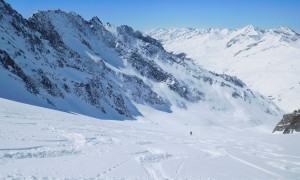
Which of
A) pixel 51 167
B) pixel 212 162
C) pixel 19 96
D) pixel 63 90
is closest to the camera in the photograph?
pixel 51 167

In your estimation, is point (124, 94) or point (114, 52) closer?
point (124, 94)

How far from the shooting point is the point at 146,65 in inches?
7096

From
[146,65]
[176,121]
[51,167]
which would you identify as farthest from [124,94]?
[51,167]

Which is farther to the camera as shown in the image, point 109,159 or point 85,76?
point 85,76

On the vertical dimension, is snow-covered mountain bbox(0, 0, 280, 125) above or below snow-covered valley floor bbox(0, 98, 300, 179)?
above

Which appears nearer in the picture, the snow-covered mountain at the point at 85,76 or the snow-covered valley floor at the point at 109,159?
the snow-covered valley floor at the point at 109,159

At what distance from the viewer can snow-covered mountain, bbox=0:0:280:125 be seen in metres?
75.3

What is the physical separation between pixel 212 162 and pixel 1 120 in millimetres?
16558

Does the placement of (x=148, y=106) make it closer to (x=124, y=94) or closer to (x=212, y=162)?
(x=124, y=94)

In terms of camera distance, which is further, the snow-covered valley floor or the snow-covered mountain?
the snow-covered mountain

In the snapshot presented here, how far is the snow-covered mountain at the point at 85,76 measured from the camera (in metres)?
75.3

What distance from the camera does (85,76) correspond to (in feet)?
361

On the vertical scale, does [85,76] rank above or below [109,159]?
above

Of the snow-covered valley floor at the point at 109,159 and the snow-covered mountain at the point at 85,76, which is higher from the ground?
the snow-covered mountain at the point at 85,76
